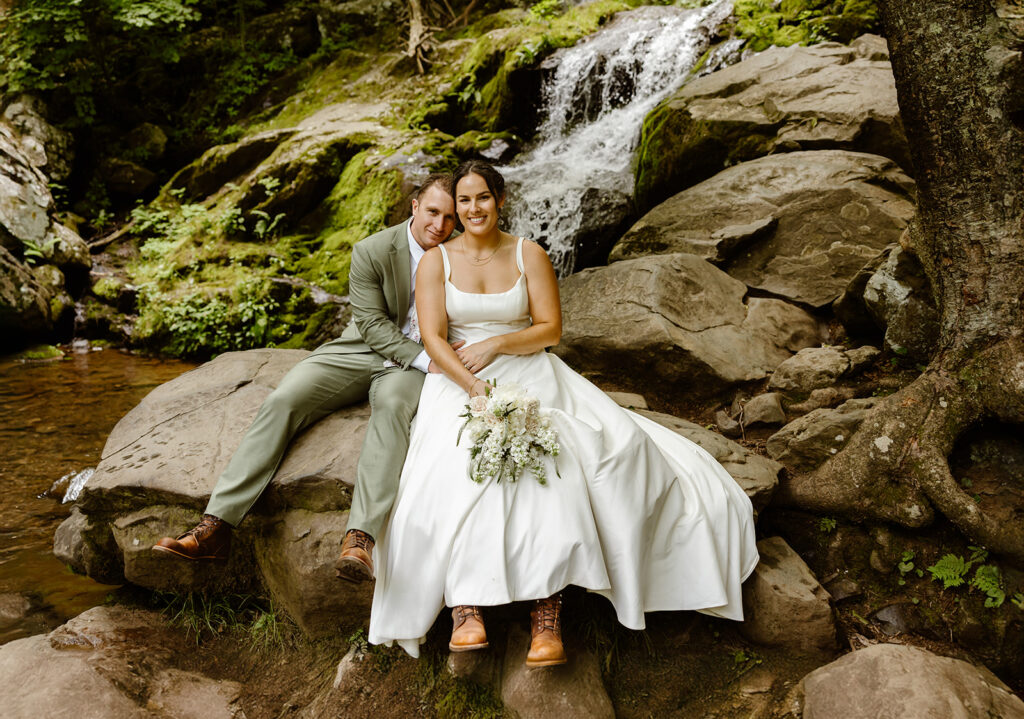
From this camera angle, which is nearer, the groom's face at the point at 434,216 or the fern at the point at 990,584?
the fern at the point at 990,584

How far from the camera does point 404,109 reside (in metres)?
12.5

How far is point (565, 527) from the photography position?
9.46 ft

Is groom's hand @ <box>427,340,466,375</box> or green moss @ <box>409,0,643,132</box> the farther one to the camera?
green moss @ <box>409,0,643,132</box>

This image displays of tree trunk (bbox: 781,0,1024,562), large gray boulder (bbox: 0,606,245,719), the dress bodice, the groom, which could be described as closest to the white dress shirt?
the groom

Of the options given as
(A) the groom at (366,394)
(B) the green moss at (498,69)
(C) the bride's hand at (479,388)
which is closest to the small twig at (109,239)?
(B) the green moss at (498,69)

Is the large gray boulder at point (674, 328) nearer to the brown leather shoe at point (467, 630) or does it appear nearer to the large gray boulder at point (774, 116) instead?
the large gray boulder at point (774, 116)

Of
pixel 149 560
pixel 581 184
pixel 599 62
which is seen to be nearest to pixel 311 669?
pixel 149 560

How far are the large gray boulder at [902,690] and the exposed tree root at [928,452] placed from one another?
2.51 ft

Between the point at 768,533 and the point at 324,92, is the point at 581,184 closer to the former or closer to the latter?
the point at 768,533

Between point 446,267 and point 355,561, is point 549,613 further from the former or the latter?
point 446,267

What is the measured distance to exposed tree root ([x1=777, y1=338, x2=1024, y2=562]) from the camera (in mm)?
3393

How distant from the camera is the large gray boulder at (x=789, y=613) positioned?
3344 mm

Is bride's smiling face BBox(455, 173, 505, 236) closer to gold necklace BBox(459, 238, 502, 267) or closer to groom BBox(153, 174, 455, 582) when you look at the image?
gold necklace BBox(459, 238, 502, 267)

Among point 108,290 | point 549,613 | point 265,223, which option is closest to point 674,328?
point 549,613
